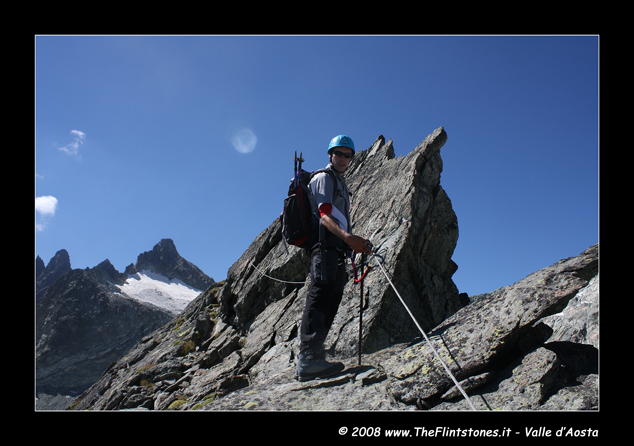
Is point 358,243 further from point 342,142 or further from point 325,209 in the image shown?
point 342,142

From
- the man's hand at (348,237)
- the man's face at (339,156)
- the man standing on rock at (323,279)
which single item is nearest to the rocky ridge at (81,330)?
the man standing on rock at (323,279)

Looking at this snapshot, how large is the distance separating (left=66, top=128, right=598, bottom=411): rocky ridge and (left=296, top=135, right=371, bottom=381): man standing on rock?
1.09 ft

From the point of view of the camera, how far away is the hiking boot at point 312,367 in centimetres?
552

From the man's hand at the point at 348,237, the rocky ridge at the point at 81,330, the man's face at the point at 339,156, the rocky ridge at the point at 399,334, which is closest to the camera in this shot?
the rocky ridge at the point at 399,334

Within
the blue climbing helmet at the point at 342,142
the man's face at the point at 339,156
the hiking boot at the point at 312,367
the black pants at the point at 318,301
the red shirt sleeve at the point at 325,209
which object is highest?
the blue climbing helmet at the point at 342,142

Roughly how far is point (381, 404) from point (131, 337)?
163448mm

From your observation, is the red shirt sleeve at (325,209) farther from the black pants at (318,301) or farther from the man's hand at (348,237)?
the black pants at (318,301)

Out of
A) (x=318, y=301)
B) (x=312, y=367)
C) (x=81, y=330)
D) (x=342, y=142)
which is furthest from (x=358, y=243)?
(x=81, y=330)

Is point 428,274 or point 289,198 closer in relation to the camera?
point 289,198

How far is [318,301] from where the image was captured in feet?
18.1

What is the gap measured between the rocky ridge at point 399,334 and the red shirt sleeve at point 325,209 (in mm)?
2833
